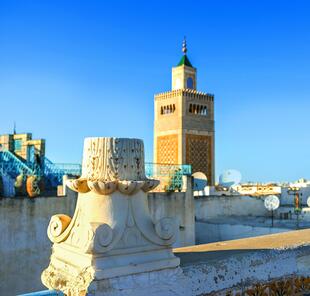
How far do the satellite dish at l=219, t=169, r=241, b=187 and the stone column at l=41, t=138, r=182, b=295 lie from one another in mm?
26600

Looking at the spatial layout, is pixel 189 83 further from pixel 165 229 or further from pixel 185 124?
pixel 165 229

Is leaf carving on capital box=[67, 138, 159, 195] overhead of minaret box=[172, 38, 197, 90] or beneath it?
beneath

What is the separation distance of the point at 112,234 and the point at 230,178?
27459 millimetres

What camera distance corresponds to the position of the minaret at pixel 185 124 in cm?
3859

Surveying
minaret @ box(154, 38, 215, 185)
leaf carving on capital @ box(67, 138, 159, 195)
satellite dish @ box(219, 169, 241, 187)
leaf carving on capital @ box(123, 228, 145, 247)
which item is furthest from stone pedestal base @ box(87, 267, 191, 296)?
minaret @ box(154, 38, 215, 185)

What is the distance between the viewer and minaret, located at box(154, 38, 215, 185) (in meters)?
38.6

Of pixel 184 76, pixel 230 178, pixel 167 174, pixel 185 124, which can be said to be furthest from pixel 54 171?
pixel 184 76

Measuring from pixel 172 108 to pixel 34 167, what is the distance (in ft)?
91.5

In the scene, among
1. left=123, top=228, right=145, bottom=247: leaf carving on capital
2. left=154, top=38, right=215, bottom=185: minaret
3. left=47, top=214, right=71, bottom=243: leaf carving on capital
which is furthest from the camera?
left=154, top=38, right=215, bottom=185: minaret

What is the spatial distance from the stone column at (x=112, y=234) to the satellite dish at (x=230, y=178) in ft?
87.3

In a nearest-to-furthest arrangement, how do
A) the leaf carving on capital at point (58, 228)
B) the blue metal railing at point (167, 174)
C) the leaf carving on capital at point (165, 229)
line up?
1. the leaf carving on capital at point (165, 229)
2. the leaf carving on capital at point (58, 228)
3. the blue metal railing at point (167, 174)

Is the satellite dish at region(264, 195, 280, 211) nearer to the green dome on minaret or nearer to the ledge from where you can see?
the ledge

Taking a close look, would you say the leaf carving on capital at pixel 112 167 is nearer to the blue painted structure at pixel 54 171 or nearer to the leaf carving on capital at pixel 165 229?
the leaf carving on capital at pixel 165 229

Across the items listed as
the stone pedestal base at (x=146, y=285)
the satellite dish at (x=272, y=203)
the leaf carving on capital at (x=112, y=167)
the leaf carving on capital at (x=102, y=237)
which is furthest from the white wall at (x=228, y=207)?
the leaf carving on capital at (x=102, y=237)
